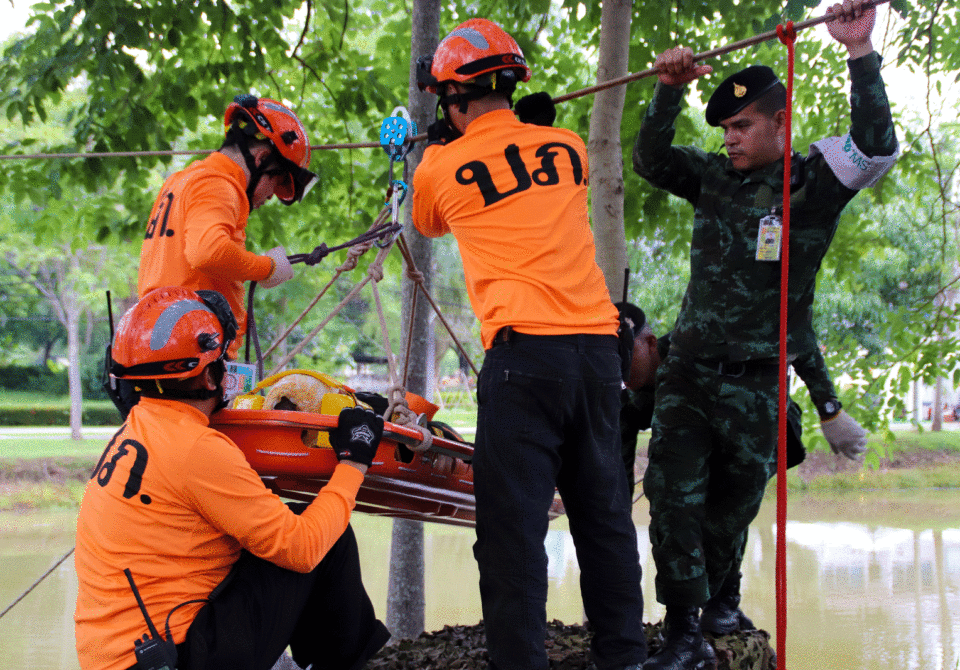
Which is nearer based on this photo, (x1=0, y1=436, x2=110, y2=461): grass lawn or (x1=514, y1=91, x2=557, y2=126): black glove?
(x1=514, y1=91, x2=557, y2=126): black glove

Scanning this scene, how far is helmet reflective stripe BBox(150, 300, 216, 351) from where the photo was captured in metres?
2.08

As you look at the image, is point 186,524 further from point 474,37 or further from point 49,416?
point 49,416

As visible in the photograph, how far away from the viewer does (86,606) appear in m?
2.01

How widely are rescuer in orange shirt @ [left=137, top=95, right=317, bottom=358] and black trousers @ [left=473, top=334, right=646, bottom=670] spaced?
97 cm

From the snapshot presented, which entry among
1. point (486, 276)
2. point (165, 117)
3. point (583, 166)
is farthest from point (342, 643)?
point (165, 117)

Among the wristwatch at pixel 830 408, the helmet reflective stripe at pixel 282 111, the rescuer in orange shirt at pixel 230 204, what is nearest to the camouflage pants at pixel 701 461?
the wristwatch at pixel 830 408

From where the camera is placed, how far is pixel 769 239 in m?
2.73

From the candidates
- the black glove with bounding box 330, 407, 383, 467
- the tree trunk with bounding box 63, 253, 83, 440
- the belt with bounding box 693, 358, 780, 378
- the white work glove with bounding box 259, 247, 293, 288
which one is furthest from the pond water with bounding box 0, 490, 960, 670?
the black glove with bounding box 330, 407, 383, 467

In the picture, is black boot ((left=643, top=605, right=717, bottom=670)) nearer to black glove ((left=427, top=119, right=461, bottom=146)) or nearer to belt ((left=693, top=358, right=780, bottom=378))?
belt ((left=693, top=358, right=780, bottom=378))

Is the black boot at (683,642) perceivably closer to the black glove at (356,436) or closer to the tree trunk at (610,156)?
the black glove at (356,436)

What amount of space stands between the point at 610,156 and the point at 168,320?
2.56 m

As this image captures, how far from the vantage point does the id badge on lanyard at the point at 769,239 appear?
2725 mm

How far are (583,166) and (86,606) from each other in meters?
1.78

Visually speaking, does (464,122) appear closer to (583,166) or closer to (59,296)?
(583,166)
